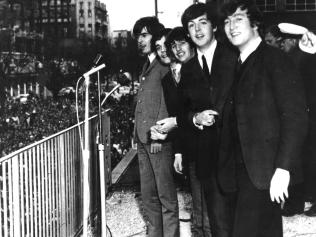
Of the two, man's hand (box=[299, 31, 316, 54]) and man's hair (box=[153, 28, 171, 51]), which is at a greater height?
man's hair (box=[153, 28, 171, 51])

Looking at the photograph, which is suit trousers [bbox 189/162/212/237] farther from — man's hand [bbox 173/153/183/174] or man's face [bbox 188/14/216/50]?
man's face [bbox 188/14/216/50]

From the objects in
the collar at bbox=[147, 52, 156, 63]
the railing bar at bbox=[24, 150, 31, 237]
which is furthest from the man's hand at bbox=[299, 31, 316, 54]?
the railing bar at bbox=[24, 150, 31, 237]

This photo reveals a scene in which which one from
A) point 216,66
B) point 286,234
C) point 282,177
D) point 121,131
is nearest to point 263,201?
point 282,177

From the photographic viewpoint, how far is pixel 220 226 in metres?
3.37

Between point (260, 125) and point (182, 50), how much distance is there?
5.25 feet

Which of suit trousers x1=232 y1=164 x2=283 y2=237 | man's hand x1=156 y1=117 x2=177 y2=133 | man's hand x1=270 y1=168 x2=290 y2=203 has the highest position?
man's hand x1=156 y1=117 x2=177 y2=133

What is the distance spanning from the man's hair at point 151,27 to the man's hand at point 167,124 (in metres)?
0.81

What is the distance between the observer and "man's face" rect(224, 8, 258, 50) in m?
2.89

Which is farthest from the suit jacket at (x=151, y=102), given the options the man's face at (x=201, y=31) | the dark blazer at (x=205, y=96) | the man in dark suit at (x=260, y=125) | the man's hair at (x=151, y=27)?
the man in dark suit at (x=260, y=125)

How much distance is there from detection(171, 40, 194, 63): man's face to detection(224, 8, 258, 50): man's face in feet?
3.71

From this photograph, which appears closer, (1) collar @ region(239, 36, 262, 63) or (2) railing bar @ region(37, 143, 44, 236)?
(1) collar @ region(239, 36, 262, 63)

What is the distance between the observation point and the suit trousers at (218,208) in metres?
3.32

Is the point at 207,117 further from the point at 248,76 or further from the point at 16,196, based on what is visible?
the point at 16,196

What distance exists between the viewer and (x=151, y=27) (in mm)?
4410
